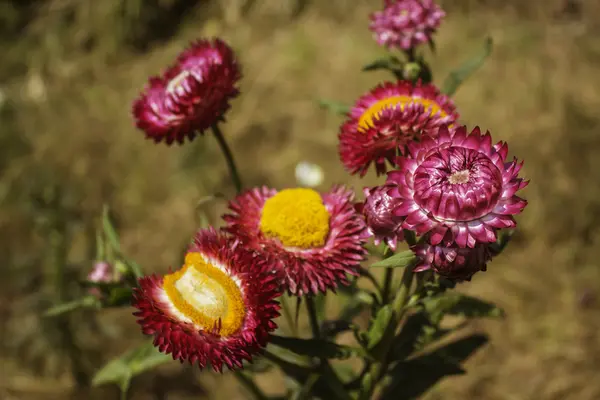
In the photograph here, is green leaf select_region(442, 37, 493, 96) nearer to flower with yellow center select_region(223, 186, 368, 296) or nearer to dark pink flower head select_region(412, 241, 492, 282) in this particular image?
flower with yellow center select_region(223, 186, 368, 296)

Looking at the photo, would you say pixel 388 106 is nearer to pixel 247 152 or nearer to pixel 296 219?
pixel 296 219

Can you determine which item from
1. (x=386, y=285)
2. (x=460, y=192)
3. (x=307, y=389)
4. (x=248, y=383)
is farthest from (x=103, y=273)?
(x=460, y=192)

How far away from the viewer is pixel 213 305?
841mm

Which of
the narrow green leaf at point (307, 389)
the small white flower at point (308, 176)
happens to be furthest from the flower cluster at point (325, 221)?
the small white flower at point (308, 176)

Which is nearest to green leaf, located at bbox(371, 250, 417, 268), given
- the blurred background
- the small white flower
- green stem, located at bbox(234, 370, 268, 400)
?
green stem, located at bbox(234, 370, 268, 400)

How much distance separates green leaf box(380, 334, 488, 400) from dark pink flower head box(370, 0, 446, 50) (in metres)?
0.58

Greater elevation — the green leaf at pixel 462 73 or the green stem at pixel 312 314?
the green leaf at pixel 462 73

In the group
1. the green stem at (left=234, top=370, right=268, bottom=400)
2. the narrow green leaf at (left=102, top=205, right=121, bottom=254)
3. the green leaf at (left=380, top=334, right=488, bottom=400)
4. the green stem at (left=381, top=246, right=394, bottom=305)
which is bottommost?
the green stem at (left=234, top=370, right=268, bottom=400)

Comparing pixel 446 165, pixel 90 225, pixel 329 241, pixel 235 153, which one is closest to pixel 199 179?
pixel 235 153

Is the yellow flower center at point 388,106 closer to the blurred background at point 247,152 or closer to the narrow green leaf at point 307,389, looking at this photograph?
the narrow green leaf at point 307,389

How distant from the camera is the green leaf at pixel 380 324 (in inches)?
36.5

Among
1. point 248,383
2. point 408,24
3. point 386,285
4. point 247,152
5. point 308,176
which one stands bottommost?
point 248,383

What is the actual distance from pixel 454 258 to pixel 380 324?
0.25 metres

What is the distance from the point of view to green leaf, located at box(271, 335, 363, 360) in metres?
0.94
